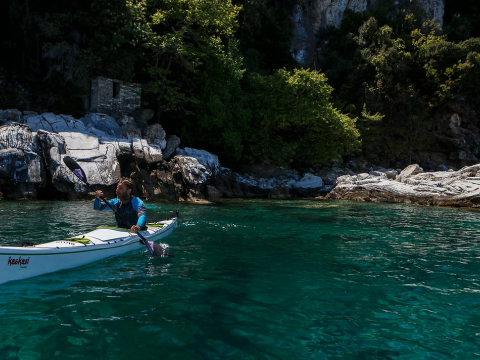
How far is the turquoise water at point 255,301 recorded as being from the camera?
3826mm

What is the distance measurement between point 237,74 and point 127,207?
17121 millimetres

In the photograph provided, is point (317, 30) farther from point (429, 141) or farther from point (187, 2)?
point (187, 2)

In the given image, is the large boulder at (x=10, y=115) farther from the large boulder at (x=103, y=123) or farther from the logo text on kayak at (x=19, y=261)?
the logo text on kayak at (x=19, y=261)

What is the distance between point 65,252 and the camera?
6.13 metres

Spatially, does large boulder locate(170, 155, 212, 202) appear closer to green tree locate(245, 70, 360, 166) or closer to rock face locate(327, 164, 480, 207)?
green tree locate(245, 70, 360, 166)

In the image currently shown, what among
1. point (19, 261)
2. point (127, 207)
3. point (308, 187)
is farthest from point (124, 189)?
point (308, 187)

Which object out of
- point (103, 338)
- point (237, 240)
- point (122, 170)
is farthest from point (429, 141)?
point (103, 338)

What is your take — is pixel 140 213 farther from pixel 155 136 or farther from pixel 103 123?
pixel 103 123

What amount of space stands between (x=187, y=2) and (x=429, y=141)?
22493 mm

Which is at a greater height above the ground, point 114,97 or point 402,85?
point 402,85

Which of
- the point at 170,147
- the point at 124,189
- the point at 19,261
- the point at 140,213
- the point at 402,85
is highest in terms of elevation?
the point at 402,85

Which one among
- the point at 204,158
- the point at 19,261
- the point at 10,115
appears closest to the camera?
the point at 19,261

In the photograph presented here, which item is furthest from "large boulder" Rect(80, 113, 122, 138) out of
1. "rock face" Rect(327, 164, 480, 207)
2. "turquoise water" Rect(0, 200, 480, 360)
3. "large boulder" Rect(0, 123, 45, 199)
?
"rock face" Rect(327, 164, 480, 207)

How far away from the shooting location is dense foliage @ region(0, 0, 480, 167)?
70.2 ft
